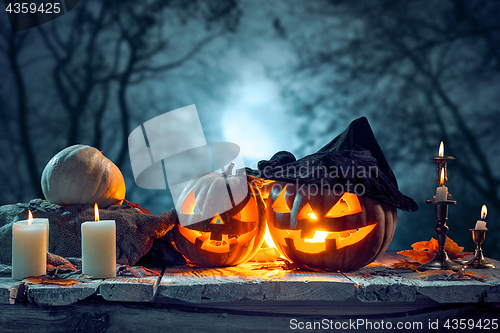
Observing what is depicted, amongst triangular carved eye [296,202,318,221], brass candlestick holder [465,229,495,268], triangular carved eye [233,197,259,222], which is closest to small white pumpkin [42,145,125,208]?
triangular carved eye [233,197,259,222]

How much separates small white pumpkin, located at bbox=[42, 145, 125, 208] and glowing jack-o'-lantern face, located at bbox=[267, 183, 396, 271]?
740 millimetres

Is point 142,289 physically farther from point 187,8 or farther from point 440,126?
point 440,126

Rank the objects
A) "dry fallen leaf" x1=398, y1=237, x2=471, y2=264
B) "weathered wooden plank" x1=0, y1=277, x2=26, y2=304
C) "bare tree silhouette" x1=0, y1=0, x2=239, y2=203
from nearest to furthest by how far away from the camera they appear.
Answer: "weathered wooden plank" x1=0, y1=277, x2=26, y2=304, "dry fallen leaf" x1=398, y1=237, x2=471, y2=264, "bare tree silhouette" x1=0, y1=0, x2=239, y2=203

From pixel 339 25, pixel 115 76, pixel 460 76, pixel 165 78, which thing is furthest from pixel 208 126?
pixel 460 76

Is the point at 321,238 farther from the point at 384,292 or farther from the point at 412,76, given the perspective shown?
the point at 412,76

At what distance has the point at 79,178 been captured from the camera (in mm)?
1524

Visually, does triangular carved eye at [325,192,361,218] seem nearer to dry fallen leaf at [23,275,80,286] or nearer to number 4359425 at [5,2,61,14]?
dry fallen leaf at [23,275,80,286]

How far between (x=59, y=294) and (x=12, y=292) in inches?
4.8

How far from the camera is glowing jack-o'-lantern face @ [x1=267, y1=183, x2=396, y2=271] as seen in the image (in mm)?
1333

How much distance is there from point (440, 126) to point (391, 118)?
0.36 metres

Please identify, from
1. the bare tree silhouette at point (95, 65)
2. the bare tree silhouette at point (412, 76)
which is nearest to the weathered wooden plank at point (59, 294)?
the bare tree silhouette at point (95, 65)

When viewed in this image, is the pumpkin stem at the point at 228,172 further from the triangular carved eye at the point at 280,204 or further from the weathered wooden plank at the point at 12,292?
the weathered wooden plank at the point at 12,292

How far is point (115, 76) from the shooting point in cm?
249

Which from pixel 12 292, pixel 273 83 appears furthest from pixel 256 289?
pixel 273 83
